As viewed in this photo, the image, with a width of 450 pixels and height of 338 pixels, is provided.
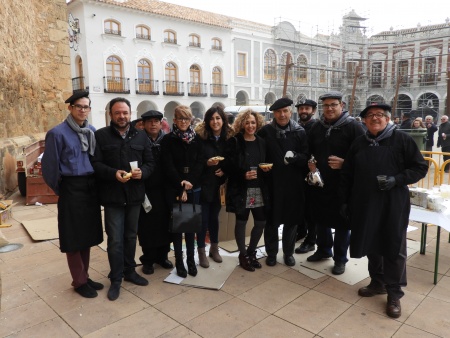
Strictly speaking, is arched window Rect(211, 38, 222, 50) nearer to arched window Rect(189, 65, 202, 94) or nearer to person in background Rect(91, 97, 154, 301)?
→ arched window Rect(189, 65, 202, 94)

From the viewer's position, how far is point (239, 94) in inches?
1161

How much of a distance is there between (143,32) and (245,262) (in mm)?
23983

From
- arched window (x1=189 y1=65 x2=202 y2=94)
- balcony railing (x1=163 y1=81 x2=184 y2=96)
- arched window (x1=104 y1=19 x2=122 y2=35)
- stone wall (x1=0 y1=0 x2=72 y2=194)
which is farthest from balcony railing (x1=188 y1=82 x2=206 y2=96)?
stone wall (x1=0 y1=0 x2=72 y2=194)

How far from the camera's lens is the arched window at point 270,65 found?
98.7 ft

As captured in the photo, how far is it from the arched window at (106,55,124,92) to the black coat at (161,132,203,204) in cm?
2097

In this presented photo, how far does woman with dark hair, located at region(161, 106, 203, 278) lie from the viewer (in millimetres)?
3498

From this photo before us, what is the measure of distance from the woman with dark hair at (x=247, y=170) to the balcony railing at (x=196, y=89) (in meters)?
23.1

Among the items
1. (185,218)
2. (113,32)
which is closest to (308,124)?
(185,218)

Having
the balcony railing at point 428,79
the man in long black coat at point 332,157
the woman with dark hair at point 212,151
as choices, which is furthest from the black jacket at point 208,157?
the balcony railing at point 428,79

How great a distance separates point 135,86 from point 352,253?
22980mm

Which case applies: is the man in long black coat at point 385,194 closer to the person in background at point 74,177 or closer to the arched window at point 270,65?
the person in background at point 74,177

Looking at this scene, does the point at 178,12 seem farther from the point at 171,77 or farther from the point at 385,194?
the point at 385,194

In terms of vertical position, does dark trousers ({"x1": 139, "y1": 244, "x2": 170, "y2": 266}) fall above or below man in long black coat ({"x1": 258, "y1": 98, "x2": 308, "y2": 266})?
below

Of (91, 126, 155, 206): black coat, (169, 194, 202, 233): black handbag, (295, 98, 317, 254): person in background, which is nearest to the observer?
(91, 126, 155, 206): black coat
